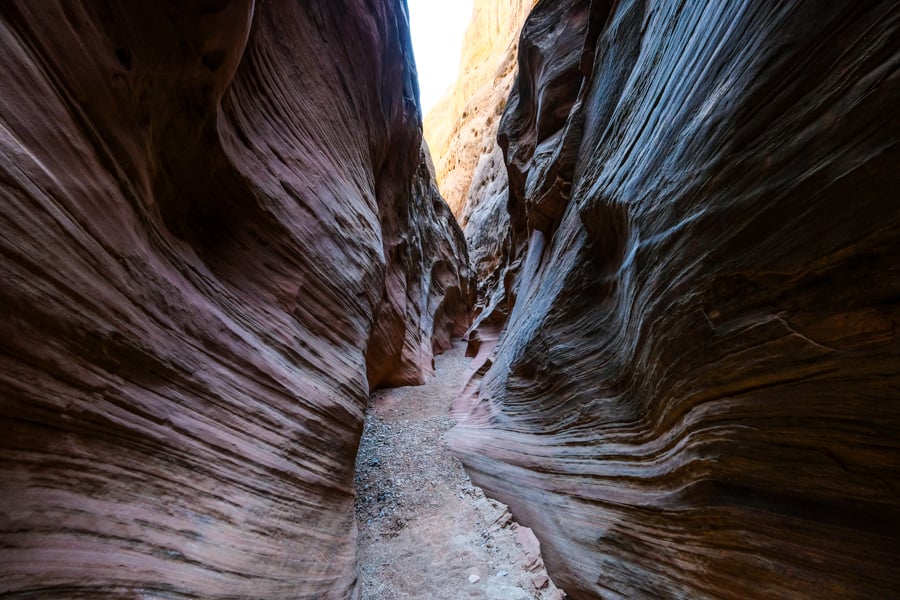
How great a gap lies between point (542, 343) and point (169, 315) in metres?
4.31

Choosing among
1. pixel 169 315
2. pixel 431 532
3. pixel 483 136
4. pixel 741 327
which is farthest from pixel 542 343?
pixel 483 136

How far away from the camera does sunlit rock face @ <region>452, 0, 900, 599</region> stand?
1.49m

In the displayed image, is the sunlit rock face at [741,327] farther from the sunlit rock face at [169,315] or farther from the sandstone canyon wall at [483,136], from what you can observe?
the sandstone canyon wall at [483,136]

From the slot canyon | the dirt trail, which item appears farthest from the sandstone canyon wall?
the slot canyon

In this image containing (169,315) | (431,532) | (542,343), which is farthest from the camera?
(542,343)

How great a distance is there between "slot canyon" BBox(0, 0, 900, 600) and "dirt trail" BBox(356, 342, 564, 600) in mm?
56

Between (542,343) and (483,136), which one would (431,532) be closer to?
(542,343)

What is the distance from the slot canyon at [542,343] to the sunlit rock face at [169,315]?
0.05 ft

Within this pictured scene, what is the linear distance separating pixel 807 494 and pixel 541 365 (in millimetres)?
3288

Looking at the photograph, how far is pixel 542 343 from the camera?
5.08 meters

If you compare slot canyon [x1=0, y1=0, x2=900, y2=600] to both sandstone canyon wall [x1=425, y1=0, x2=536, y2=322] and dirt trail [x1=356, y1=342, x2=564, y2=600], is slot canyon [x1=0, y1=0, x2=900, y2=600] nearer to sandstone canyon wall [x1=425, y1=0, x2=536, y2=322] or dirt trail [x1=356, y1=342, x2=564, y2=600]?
dirt trail [x1=356, y1=342, x2=564, y2=600]

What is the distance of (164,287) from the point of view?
241 cm

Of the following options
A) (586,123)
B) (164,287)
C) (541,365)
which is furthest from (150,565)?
(586,123)

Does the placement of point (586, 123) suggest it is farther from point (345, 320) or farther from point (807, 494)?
point (807, 494)
